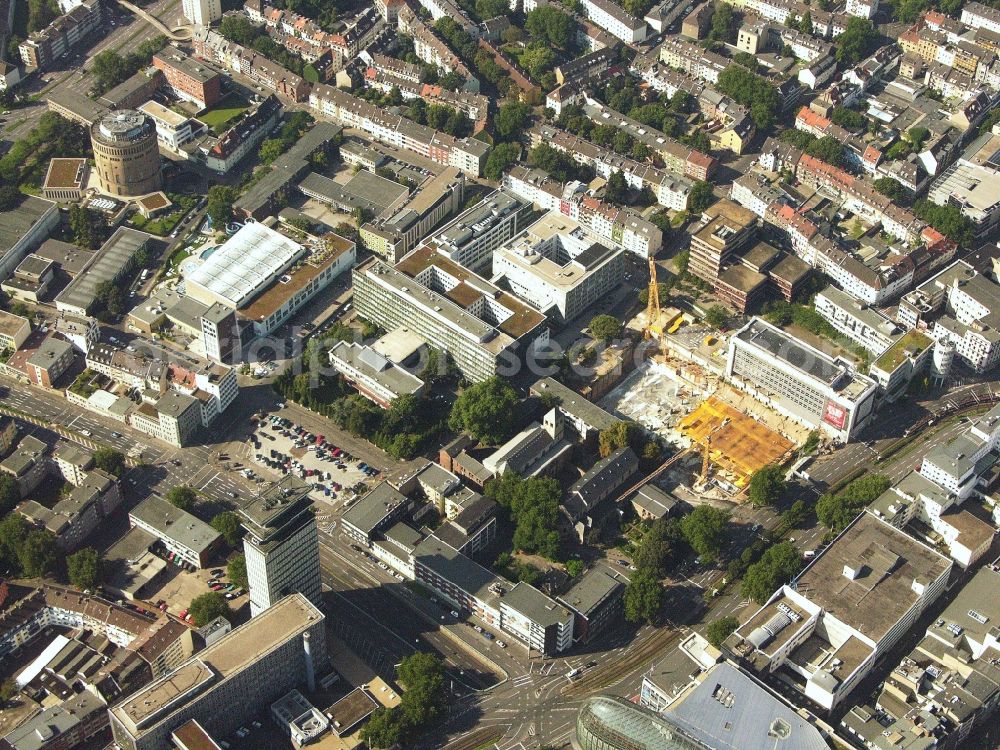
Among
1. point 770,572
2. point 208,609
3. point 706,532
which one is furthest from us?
point 706,532

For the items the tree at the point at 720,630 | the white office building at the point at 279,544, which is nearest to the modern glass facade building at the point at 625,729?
the tree at the point at 720,630

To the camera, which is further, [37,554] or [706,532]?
[706,532]

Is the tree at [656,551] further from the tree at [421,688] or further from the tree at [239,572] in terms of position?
the tree at [239,572]

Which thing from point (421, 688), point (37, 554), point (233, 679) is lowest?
point (37, 554)

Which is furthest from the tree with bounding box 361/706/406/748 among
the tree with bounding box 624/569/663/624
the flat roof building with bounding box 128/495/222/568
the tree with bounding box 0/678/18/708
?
the tree with bounding box 0/678/18/708

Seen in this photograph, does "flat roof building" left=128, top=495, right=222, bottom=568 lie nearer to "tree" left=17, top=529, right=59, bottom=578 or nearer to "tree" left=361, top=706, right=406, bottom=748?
"tree" left=17, top=529, right=59, bottom=578

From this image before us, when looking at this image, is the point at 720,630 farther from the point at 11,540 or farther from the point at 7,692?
the point at 11,540

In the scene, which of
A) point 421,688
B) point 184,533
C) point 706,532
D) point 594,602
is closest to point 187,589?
point 184,533
